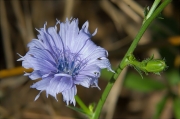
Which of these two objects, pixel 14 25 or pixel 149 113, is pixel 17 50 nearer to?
pixel 14 25

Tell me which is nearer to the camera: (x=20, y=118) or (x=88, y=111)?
(x=88, y=111)

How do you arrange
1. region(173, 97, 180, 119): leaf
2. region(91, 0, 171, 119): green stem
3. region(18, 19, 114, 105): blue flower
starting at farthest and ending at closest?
region(173, 97, 180, 119): leaf < region(91, 0, 171, 119): green stem < region(18, 19, 114, 105): blue flower

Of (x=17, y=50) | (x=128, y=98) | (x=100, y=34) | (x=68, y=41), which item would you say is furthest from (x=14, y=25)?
(x=68, y=41)

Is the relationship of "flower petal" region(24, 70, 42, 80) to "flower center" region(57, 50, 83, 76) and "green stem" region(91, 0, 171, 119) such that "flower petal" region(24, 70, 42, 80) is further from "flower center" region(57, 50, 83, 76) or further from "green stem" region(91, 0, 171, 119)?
"green stem" region(91, 0, 171, 119)

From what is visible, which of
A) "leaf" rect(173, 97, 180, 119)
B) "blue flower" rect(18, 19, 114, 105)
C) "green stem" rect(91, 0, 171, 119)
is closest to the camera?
"blue flower" rect(18, 19, 114, 105)

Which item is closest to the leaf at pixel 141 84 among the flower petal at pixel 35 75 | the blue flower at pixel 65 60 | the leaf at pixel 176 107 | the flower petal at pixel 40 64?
the leaf at pixel 176 107

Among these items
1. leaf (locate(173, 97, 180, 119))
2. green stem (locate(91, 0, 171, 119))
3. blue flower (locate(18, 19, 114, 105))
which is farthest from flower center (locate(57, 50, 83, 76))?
leaf (locate(173, 97, 180, 119))

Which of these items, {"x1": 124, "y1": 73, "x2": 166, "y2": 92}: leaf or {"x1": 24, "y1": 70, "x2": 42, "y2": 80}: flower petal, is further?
{"x1": 124, "y1": 73, "x2": 166, "y2": 92}: leaf
